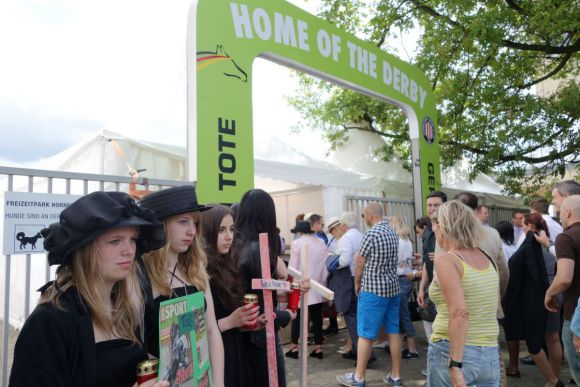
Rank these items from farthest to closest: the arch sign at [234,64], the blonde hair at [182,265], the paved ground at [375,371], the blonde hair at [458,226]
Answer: the paved ground at [375,371] → the arch sign at [234,64] → the blonde hair at [458,226] → the blonde hair at [182,265]

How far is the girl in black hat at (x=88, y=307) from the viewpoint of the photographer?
1266mm

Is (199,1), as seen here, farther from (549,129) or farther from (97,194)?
(549,129)

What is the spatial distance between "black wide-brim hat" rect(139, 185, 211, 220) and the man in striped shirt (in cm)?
288

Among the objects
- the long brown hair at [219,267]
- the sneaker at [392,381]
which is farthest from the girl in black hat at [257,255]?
the sneaker at [392,381]

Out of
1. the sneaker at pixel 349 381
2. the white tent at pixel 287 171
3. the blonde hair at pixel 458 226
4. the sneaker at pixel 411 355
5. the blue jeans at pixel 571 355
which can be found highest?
the white tent at pixel 287 171

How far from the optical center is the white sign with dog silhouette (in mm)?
2584

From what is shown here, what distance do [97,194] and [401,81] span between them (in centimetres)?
664

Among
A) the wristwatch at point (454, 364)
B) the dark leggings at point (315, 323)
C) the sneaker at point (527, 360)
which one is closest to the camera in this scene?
the wristwatch at point (454, 364)

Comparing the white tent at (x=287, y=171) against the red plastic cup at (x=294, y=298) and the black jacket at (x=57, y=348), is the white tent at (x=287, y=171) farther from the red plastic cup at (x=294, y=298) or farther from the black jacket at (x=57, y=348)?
the black jacket at (x=57, y=348)

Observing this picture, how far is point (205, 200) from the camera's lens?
3.92 m

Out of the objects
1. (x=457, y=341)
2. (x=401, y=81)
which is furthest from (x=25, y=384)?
(x=401, y=81)

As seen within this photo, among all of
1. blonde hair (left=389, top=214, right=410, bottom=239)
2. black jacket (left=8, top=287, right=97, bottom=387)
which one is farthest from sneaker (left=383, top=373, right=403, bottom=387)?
black jacket (left=8, top=287, right=97, bottom=387)

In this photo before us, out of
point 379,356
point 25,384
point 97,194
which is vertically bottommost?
point 379,356

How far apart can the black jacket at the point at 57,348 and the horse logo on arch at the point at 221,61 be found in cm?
297
